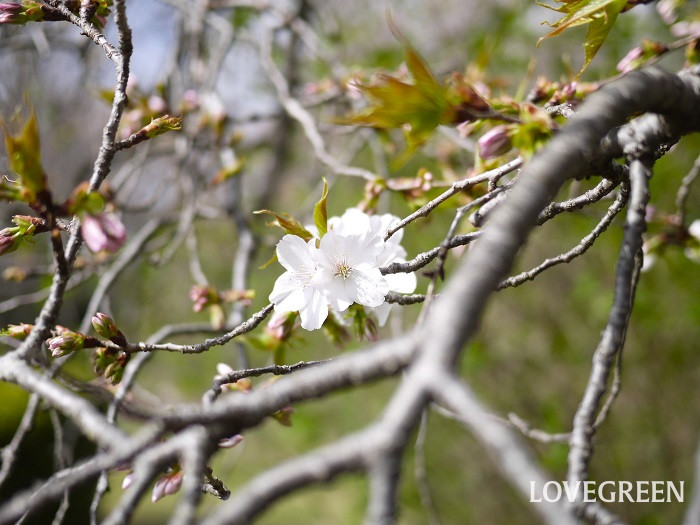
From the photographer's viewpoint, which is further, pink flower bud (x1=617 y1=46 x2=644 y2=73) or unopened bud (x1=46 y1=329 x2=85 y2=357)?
pink flower bud (x1=617 y1=46 x2=644 y2=73)

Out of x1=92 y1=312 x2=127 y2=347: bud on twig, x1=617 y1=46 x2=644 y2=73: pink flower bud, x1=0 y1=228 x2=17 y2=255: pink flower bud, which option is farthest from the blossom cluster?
x1=617 y1=46 x2=644 y2=73: pink flower bud

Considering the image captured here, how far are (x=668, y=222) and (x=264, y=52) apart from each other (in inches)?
71.7

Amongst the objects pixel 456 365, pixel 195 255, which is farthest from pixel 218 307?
pixel 456 365

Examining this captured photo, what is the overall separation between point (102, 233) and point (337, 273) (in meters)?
0.39

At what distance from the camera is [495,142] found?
800 millimetres

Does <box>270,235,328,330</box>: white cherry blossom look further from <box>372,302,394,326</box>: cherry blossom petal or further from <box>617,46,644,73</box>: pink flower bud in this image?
<box>617,46,644,73</box>: pink flower bud

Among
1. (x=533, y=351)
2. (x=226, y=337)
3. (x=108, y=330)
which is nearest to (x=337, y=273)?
(x=226, y=337)

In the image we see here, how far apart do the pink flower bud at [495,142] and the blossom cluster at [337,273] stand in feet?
0.73

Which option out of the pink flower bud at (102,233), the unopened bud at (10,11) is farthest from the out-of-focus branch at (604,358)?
the unopened bud at (10,11)

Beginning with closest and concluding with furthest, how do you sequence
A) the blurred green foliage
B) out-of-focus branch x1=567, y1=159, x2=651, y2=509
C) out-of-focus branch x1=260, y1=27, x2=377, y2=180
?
out-of-focus branch x1=567, y1=159, x2=651, y2=509
out-of-focus branch x1=260, y1=27, x2=377, y2=180
the blurred green foliage

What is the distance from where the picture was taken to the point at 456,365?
16.7 inches

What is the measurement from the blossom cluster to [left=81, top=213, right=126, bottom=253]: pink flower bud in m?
0.27

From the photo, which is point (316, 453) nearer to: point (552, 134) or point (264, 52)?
point (552, 134)

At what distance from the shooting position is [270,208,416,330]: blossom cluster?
918 millimetres
